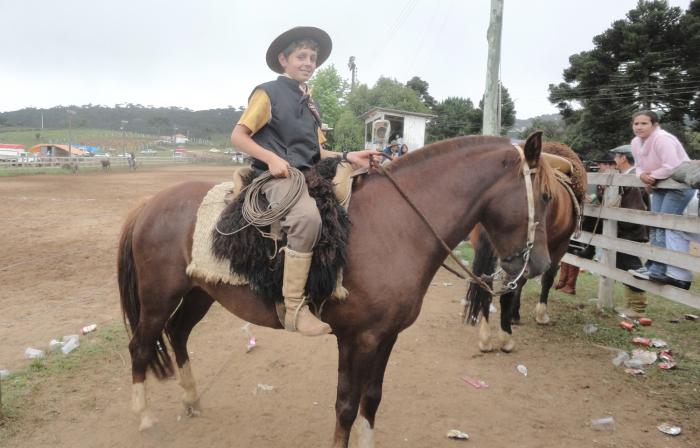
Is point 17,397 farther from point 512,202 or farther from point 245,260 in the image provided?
point 512,202

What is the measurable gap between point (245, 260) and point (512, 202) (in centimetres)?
161

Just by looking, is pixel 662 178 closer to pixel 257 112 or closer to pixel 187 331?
pixel 257 112

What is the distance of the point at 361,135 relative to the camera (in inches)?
1442

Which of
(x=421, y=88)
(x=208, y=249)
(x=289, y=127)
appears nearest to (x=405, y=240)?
(x=289, y=127)

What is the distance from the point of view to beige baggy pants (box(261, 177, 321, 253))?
2408mm

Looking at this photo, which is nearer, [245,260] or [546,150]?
[245,260]

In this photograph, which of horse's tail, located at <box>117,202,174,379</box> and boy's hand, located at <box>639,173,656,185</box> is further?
boy's hand, located at <box>639,173,656,185</box>

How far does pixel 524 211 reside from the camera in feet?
8.27

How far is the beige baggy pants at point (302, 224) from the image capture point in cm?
241

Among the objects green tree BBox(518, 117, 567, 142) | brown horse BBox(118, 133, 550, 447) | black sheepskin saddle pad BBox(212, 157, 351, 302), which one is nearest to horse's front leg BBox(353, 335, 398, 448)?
brown horse BBox(118, 133, 550, 447)

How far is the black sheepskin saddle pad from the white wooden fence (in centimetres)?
363

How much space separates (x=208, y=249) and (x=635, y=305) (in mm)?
5602

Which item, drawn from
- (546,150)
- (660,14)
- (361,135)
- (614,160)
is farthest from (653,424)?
(361,135)

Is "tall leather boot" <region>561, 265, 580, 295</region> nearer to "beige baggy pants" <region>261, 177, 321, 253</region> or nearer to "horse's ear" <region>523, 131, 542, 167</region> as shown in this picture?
"horse's ear" <region>523, 131, 542, 167</region>
